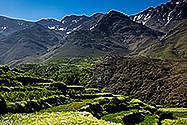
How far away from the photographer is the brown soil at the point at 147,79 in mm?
105500

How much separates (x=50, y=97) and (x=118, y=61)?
110m

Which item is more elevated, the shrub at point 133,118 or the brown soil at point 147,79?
the brown soil at point 147,79

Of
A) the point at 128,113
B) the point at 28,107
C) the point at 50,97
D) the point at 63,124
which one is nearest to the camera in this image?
the point at 63,124

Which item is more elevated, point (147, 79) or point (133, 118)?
point (147, 79)

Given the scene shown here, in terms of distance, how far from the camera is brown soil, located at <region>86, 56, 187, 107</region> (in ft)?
346

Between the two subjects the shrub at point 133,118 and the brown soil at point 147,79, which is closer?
the shrub at point 133,118

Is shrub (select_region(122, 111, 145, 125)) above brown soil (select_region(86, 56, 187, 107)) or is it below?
below

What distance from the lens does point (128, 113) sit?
47.4 metres

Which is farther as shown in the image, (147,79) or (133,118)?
(147,79)

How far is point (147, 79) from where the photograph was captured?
12362 cm

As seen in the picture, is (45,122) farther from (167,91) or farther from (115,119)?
(167,91)

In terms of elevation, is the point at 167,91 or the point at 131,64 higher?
the point at 131,64

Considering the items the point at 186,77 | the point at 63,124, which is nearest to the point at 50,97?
the point at 63,124

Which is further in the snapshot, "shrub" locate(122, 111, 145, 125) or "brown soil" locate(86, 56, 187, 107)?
"brown soil" locate(86, 56, 187, 107)
